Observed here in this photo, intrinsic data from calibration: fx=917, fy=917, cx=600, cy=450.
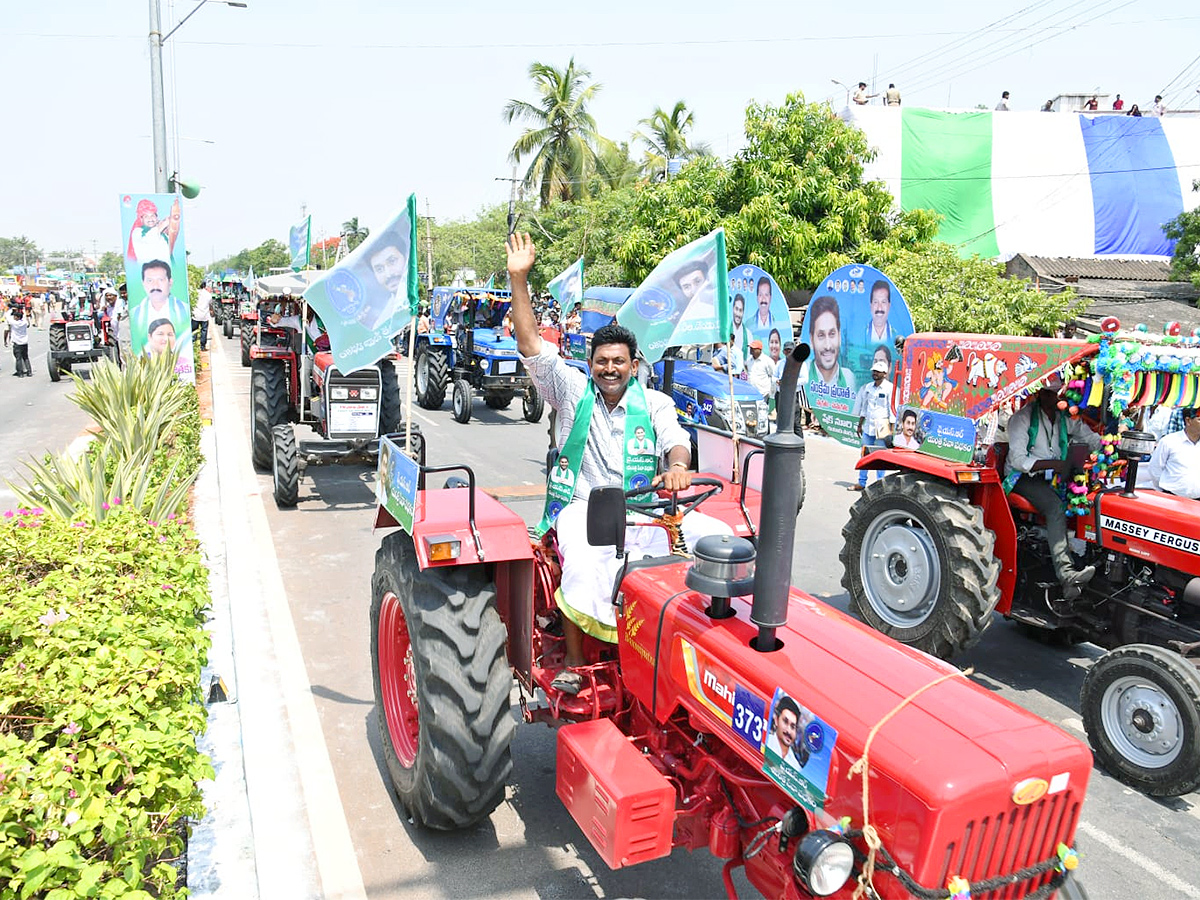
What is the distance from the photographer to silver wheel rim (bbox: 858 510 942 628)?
6.03 m

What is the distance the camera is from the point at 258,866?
12.0 ft

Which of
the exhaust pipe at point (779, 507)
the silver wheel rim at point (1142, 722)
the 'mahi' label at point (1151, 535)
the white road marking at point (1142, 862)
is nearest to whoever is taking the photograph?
the exhaust pipe at point (779, 507)

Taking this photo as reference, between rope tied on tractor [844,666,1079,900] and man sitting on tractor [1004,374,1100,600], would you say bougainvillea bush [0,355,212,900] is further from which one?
man sitting on tractor [1004,374,1100,600]

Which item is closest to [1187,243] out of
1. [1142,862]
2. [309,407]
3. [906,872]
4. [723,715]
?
[309,407]

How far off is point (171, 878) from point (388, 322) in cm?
412

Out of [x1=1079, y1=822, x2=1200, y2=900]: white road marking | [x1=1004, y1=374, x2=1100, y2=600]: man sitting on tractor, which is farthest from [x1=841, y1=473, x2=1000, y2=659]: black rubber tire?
[x1=1079, y1=822, x2=1200, y2=900]: white road marking

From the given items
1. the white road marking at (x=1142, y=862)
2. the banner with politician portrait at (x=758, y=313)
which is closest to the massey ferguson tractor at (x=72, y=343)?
the banner with politician portrait at (x=758, y=313)

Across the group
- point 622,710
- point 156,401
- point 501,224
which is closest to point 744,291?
point 156,401

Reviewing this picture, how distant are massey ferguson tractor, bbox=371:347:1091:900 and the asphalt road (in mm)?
225

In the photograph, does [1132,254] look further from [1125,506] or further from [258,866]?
[258,866]

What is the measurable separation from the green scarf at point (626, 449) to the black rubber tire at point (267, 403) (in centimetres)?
708

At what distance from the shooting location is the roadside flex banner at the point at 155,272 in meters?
12.7

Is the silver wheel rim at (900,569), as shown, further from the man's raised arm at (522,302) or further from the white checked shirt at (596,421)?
the man's raised arm at (522,302)

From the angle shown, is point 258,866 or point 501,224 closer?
point 258,866
